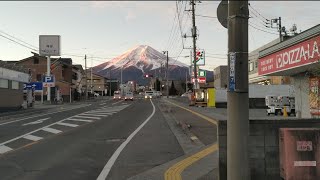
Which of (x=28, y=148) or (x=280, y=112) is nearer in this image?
(x=28, y=148)

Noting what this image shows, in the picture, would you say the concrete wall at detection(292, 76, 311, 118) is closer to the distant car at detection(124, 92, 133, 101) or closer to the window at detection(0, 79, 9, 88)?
the window at detection(0, 79, 9, 88)

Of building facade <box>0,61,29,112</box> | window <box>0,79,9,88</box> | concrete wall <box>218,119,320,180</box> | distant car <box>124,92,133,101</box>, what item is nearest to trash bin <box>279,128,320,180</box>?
concrete wall <box>218,119,320,180</box>

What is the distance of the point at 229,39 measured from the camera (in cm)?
687

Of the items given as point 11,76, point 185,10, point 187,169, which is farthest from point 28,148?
point 185,10

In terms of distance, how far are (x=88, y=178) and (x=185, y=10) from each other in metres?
50.3

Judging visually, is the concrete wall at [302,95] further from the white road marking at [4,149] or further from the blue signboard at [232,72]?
the blue signboard at [232,72]

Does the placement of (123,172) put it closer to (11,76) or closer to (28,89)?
(11,76)

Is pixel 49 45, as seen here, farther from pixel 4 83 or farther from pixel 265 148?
pixel 265 148

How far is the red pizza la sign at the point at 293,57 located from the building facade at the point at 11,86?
121ft

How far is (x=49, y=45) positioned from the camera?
289ft

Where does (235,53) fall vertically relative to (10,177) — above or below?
above

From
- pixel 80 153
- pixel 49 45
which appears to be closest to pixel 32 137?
pixel 80 153

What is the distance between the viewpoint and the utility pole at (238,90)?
6.74 m

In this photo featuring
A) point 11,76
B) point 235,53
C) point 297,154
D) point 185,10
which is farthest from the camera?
point 185,10
